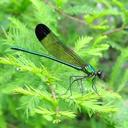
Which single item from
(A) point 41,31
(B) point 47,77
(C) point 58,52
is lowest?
(B) point 47,77

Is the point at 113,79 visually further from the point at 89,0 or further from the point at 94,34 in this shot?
the point at 89,0

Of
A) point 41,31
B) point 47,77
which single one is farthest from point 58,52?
point 47,77

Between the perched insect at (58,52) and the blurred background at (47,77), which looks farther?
the perched insect at (58,52)

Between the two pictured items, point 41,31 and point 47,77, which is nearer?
point 47,77

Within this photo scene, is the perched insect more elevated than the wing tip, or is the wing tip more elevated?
the wing tip

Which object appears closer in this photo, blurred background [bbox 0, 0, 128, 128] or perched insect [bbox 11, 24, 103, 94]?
blurred background [bbox 0, 0, 128, 128]

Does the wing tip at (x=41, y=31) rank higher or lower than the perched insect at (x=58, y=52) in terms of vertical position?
higher

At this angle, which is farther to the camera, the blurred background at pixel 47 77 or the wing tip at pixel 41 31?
the wing tip at pixel 41 31

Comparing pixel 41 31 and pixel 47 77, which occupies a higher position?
pixel 41 31

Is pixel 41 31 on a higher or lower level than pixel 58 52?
higher

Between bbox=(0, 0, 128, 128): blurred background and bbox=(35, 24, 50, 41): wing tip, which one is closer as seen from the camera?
bbox=(0, 0, 128, 128): blurred background

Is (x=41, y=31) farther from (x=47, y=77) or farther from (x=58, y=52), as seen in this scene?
(x=47, y=77)

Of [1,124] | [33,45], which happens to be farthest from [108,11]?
[1,124]
